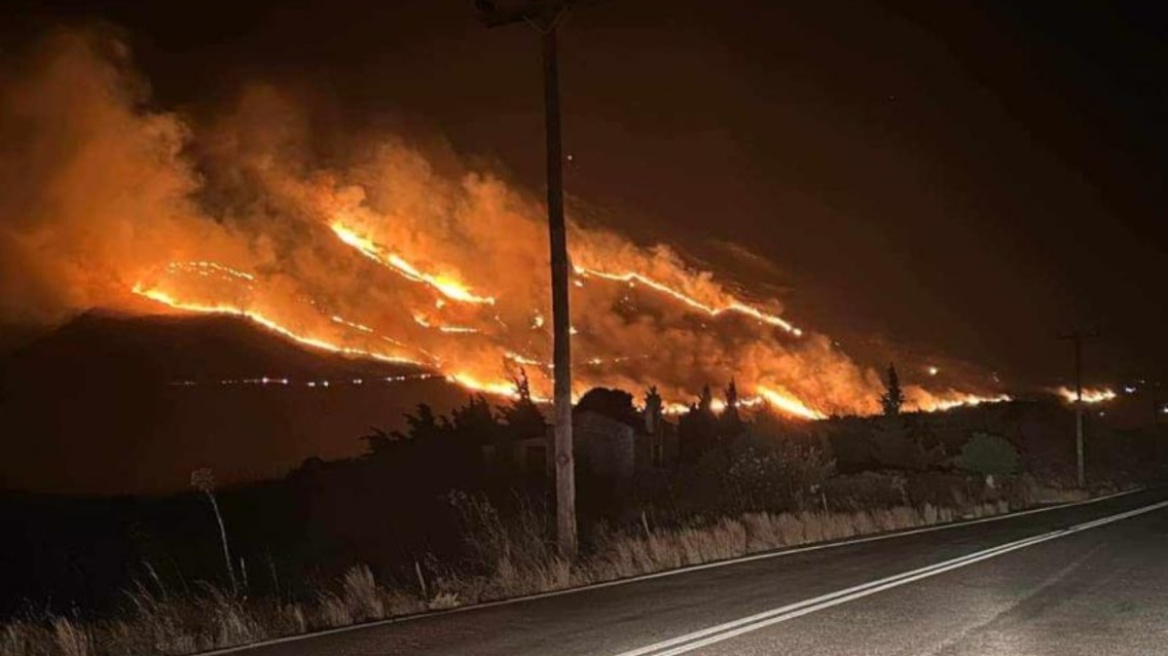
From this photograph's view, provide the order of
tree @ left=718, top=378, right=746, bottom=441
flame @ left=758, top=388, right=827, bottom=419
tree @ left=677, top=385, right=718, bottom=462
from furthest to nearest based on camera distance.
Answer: flame @ left=758, top=388, right=827, bottom=419, tree @ left=718, top=378, right=746, bottom=441, tree @ left=677, top=385, right=718, bottom=462

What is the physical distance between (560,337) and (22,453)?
31.8m

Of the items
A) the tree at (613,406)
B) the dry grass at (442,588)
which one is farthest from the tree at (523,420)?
the dry grass at (442,588)

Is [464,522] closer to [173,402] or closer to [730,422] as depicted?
[173,402]

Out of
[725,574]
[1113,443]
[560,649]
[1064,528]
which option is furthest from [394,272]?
[1113,443]

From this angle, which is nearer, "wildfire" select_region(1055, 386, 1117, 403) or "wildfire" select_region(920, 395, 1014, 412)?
"wildfire" select_region(920, 395, 1014, 412)

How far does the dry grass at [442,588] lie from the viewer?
1072 centimetres

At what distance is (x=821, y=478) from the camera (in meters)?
32.9

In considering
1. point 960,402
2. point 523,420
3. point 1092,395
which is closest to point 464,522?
point 523,420

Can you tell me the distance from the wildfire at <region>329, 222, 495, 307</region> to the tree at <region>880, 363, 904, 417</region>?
32.2 meters

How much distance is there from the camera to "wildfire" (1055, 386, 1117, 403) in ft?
363

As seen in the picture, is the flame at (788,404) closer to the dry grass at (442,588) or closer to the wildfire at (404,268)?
the wildfire at (404,268)

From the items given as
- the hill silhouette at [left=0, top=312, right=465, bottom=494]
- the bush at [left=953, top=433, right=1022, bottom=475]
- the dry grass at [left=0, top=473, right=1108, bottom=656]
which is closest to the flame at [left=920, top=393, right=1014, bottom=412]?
the bush at [left=953, top=433, right=1022, bottom=475]

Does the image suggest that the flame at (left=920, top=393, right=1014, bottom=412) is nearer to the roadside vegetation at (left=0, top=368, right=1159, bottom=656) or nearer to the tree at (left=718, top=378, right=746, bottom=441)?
the tree at (left=718, top=378, right=746, bottom=441)

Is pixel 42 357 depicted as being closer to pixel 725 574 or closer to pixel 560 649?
pixel 725 574
